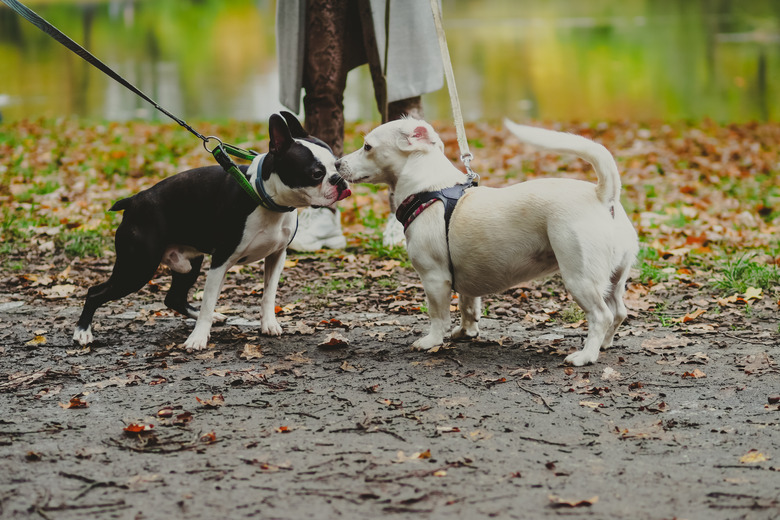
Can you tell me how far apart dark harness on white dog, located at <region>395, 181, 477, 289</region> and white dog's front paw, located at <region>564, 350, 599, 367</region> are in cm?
66

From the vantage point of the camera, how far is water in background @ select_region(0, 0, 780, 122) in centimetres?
1386

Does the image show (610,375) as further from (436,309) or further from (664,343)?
(436,309)

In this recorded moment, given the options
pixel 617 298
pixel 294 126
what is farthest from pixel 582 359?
pixel 294 126

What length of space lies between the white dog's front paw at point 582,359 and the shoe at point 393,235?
243 centimetres

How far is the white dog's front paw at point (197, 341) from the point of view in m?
4.23

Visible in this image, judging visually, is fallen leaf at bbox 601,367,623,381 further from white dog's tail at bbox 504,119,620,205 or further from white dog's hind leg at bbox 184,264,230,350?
white dog's hind leg at bbox 184,264,230,350

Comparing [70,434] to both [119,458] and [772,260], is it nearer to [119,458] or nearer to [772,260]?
[119,458]

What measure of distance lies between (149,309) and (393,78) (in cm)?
229

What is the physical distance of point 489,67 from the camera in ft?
58.5

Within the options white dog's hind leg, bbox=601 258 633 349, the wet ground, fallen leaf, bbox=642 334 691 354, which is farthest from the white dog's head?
fallen leaf, bbox=642 334 691 354

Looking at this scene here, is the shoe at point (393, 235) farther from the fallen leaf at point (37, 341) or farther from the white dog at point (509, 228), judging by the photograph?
the fallen leaf at point (37, 341)

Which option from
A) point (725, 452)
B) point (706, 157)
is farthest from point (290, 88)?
point (706, 157)

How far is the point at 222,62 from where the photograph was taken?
19547mm

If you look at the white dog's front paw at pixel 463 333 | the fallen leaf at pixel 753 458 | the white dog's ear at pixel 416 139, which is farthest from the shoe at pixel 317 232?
the fallen leaf at pixel 753 458
